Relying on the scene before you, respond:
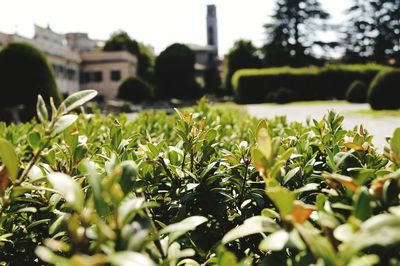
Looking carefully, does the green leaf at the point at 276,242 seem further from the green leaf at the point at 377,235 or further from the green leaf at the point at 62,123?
the green leaf at the point at 62,123

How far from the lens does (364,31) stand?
184 feet

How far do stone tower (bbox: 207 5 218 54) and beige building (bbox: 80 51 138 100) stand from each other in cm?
3737

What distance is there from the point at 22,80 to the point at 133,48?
4205 centimetres

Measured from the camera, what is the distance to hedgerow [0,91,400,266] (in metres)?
0.78

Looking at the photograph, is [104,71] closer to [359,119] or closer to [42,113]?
[359,119]

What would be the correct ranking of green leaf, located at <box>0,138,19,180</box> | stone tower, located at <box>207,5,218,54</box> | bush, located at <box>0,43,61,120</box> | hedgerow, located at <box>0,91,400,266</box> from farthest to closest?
stone tower, located at <box>207,5,218,54</box> → bush, located at <box>0,43,61,120</box> → green leaf, located at <box>0,138,19,180</box> → hedgerow, located at <box>0,91,400,266</box>

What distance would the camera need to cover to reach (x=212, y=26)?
8744 cm

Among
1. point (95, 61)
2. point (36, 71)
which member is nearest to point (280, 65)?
point (95, 61)

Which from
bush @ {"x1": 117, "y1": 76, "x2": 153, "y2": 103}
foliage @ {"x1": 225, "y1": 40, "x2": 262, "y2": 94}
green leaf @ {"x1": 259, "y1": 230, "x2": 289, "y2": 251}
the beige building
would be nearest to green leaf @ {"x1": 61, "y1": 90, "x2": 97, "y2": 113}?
green leaf @ {"x1": 259, "y1": 230, "x2": 289, "y2": 251}

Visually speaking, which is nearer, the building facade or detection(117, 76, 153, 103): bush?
detection(117, 76, 153, 103): bush

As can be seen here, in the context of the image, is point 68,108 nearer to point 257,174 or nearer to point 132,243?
point 132,243

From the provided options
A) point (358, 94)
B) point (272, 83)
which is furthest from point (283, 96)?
point (358, 94)

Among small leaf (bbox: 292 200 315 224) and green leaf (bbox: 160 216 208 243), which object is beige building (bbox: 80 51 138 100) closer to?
green leaf (bbox: 160 216 208 243)

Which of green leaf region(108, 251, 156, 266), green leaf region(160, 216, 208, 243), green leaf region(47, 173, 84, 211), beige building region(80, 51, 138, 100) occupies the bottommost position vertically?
green leaf region(160, 216, 208, 243)
